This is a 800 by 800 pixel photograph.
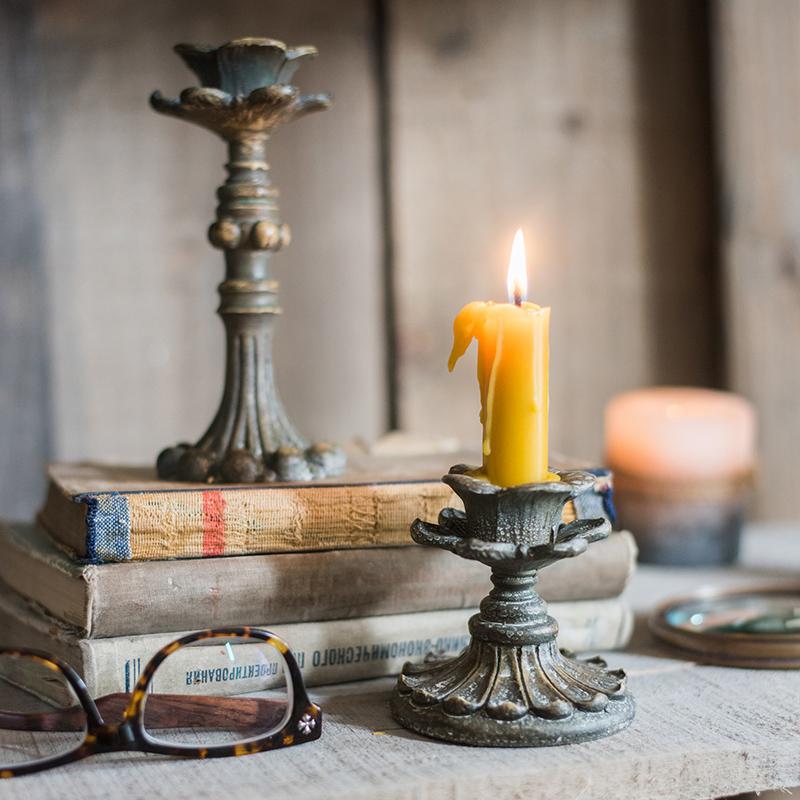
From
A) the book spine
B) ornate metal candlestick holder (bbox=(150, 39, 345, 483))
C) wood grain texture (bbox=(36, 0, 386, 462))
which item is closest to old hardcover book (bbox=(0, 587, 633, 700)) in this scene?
the book spine

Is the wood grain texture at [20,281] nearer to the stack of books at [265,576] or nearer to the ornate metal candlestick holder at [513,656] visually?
the stack of books at [265,576]

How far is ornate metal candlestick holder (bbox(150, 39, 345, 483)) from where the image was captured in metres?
0.71

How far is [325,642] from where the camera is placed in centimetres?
69

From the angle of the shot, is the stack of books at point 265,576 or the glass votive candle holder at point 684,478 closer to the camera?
the stack of books at point 265,576

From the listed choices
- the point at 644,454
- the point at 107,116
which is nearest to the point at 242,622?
the point at 644,454

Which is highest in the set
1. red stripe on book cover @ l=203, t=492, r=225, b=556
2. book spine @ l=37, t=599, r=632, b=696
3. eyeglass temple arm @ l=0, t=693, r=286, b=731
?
red stripe on book cover @ l=203, t=492, r=225, b=556

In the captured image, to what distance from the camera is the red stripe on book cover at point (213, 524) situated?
26.2 inches

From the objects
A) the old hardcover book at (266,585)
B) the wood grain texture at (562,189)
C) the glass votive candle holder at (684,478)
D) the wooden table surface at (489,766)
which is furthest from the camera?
the wood grain texture at (562,189)

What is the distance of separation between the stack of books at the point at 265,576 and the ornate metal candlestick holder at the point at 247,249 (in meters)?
0.03

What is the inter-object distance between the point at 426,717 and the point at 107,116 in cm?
72

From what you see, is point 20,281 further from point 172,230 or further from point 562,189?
point 562,189

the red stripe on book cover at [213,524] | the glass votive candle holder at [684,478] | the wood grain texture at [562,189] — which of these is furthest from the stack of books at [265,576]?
the wood grain texture at [562,189]

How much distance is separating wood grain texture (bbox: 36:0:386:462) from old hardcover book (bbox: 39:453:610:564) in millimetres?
401

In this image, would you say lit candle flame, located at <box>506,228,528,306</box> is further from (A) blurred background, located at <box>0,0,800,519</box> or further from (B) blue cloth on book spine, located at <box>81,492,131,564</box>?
(A) blurred background, located at <box>0,0,800,519</box>
